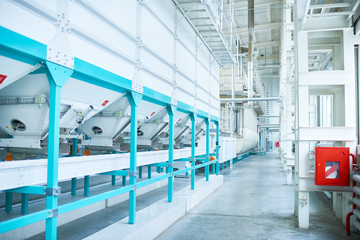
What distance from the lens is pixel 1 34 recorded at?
2.54 meters

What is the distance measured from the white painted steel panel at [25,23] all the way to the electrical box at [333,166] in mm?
4679

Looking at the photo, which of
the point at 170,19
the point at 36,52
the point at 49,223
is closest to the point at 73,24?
the point at 36,52

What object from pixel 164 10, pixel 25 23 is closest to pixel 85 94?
pixel 25 23

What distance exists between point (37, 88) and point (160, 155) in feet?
10.7

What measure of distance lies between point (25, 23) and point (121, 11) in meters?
1.90

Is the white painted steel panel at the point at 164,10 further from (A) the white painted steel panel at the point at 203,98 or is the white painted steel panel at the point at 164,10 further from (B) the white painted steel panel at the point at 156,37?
(A) the white painted steel panel at the point at 203,98

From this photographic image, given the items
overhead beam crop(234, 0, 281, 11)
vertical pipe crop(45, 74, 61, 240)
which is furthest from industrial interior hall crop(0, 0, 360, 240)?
overhead beam crop(234, 0, 281, 11)

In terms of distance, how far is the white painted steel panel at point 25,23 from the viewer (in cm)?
261

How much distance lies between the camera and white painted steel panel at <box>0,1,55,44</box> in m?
2.61

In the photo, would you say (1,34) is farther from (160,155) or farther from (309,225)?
(309,225)

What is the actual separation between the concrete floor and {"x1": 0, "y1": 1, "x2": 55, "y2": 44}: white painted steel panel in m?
3.72

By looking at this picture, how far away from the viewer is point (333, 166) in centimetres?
547

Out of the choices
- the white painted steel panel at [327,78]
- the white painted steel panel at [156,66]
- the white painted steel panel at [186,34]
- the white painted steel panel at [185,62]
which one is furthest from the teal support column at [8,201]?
the white painted steel panel at [327,78]

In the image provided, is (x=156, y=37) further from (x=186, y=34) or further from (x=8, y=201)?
(x=8, y=201)
